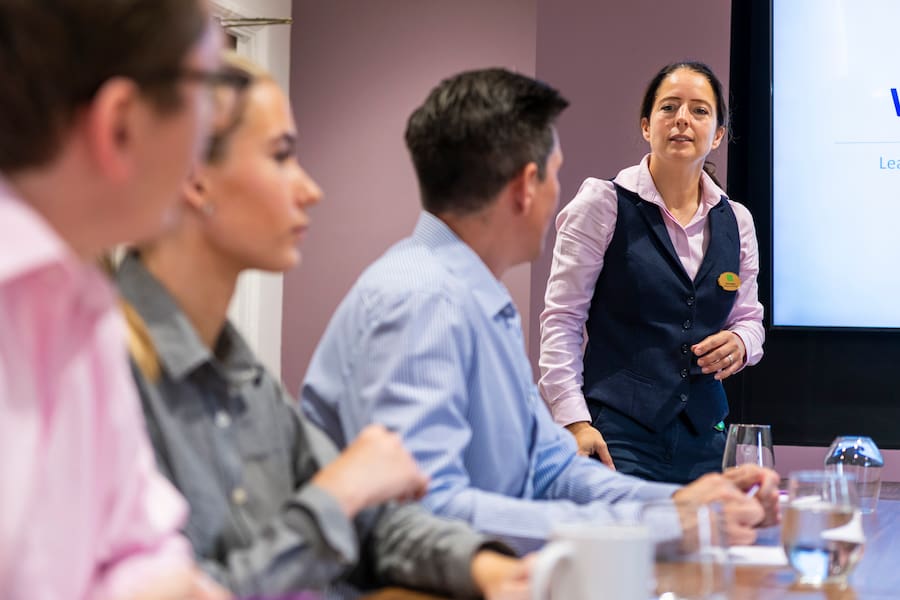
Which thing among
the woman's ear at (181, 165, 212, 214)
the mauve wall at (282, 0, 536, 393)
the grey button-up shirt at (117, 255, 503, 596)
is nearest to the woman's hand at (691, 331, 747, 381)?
the grey button-up shirt at (117, 255, 503, 596)

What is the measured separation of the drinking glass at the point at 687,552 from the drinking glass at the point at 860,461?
3.91 feet

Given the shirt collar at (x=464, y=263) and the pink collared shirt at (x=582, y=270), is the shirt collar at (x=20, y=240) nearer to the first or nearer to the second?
the shirt collar at (x=464, y=263)

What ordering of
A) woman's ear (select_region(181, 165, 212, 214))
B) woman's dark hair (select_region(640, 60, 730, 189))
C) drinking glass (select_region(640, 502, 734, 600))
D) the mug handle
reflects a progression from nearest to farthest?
the mug handle
drinking glass (select_region(640, 502, 734, 600))
woman's ear (select_region(181, 165, 212, 214))
woman's dark hair (select_region(640, 60, 730, 189))

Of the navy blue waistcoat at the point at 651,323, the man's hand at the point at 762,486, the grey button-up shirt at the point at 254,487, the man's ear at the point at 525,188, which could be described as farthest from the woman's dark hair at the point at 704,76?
the grey button-up shirt at the point at 254,487

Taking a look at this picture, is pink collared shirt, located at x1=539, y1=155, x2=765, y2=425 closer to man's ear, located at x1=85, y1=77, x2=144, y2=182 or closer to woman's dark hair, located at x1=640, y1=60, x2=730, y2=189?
woman's dark hair, located at x1=640, y1=60, x2=730, y2=189

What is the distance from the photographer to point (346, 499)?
43.1 inches

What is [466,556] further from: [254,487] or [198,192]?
[198,192]

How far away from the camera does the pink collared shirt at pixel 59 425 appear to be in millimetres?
625

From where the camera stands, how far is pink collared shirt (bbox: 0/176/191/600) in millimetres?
625

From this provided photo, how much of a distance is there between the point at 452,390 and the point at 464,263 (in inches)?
9.9

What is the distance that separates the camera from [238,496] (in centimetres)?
112

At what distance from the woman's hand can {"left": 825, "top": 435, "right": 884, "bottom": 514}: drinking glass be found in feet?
1.98

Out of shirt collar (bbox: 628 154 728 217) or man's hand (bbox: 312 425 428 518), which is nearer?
man's hand (bbox: 312 425 428 518)

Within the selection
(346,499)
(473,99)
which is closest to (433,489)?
(346,499)
